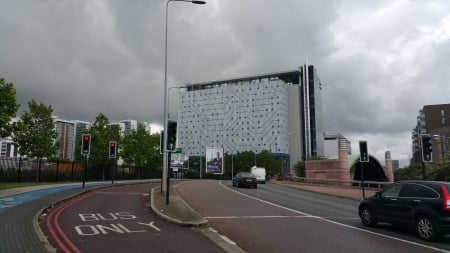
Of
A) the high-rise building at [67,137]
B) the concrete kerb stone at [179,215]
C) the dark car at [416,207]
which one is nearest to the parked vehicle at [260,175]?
the concrete kerb stone at [179,215]

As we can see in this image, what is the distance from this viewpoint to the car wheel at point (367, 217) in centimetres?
1315

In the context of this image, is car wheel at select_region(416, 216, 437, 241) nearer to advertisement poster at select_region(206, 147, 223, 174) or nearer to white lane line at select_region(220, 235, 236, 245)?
white lane line at select_region(220, 235, 236, 245)

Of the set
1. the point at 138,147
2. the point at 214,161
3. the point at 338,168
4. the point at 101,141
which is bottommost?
the point at 338,168

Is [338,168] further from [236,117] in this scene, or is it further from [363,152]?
[236,117]

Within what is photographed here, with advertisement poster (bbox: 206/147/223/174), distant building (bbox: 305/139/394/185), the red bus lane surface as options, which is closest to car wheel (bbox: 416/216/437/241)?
the red bus lane surface

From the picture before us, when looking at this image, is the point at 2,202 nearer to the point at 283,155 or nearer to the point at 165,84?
the point at 165,84

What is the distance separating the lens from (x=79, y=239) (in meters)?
10.0

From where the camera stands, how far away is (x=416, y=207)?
37.1 feet

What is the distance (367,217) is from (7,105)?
2037 centimetres

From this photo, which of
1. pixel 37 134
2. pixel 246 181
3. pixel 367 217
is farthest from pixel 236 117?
pixel 367 217

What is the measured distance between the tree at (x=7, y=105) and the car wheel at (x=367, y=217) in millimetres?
19438

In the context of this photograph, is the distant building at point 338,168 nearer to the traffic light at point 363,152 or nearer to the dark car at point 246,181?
the dark car at point 246,181

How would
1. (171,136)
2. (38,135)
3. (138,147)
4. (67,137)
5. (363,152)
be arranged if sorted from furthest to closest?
(67,137) → (138,147) → (38,135) → (363,152) → (171,136)

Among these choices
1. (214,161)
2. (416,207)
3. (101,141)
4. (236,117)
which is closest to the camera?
(416,207)
